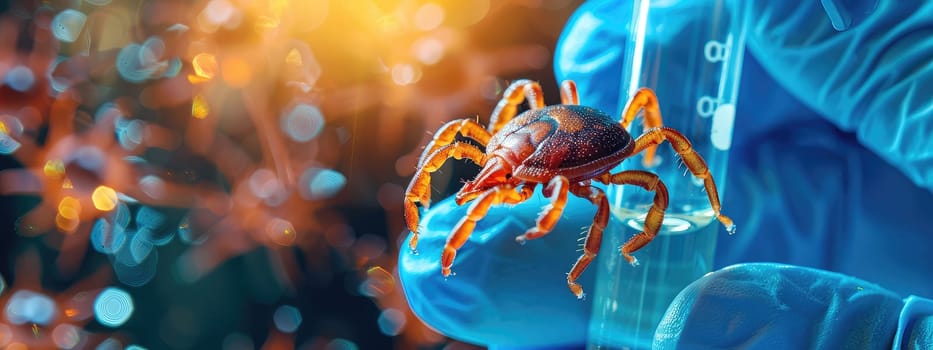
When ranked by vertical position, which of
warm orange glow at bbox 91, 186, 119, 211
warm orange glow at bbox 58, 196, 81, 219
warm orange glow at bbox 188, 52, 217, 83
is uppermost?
warm orange glow at bbox 188, 52, 217, 83

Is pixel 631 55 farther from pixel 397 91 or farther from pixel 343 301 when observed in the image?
pixel 343 301

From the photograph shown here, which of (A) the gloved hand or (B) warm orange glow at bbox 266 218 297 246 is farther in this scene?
(B) warm orange glow at bbox 266 218 297 246

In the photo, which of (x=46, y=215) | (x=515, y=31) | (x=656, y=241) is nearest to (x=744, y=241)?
(x=656, y=241)

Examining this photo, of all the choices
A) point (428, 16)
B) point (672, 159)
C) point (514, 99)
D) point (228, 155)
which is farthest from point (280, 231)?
point (672, 159)

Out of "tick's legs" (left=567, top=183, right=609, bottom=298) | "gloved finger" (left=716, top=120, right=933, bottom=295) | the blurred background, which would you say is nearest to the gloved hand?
"gloved finger" (left=716, top=120, right=933, bottom=295)

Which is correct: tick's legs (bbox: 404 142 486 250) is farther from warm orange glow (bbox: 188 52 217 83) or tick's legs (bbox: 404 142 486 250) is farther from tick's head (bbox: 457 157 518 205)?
warm orange glow (bbox: 188 52 217 83)

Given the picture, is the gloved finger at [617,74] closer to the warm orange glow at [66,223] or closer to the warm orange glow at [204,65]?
the warm orange glow at [204,65]
